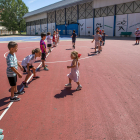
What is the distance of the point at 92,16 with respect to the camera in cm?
3653

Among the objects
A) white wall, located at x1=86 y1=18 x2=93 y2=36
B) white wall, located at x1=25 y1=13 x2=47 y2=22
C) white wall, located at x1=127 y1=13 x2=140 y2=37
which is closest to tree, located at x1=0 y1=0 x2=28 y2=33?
white wall, located at x1=25 y1=13 x2=47 y2=22

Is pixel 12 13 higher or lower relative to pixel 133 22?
higher

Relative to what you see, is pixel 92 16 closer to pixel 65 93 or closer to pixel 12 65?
pixel 65 93

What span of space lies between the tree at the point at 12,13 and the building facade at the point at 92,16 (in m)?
16.7

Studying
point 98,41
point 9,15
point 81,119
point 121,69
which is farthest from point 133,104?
point 9,15

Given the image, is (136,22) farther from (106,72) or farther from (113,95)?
(113,95)

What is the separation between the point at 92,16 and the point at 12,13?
43431 millimetres

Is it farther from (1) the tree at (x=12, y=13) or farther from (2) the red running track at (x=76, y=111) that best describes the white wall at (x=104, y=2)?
(1) the tree at (x=12, y=13)

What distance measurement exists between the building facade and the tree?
54.9ft

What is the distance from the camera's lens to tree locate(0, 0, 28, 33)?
6394 cm

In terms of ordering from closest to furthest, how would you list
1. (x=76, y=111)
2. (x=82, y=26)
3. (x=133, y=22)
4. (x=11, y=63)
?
(x=76, y=111) → (x=11, y=63) → (x=133, y=22) → (x=82, y=26)

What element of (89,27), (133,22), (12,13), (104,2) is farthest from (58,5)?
(12,13)

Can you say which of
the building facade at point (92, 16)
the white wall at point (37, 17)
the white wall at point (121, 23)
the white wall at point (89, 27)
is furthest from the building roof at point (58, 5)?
the white wall at point (121, 23)

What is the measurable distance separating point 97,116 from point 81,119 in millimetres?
408
